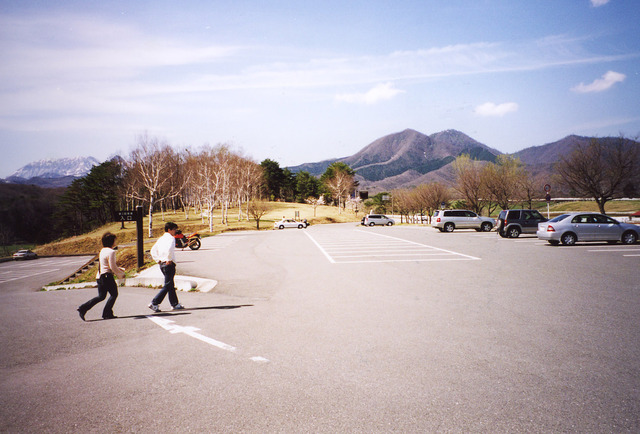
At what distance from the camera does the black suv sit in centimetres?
2480

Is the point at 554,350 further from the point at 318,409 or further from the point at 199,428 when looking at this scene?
the point at 199,428

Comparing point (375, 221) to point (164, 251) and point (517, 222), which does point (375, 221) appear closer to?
point (517, 222)

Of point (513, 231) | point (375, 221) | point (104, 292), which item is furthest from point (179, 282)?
point (375, 221)

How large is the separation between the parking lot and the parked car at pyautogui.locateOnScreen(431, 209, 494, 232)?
23.8m

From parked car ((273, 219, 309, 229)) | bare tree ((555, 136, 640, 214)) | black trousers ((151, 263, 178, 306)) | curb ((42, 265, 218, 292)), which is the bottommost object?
parked car ((273, 219, 309, 229))

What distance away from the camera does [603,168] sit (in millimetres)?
37719

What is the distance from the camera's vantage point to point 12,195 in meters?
122

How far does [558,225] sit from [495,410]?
734 inches

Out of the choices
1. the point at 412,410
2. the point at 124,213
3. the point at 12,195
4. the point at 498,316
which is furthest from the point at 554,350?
the point at 12,195

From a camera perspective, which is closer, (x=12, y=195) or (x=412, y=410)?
(x=412, y=410)

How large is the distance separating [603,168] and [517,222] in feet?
68.4

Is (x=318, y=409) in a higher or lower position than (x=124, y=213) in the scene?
lower

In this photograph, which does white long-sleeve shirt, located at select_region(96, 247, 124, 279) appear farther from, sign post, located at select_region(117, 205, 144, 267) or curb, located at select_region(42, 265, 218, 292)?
sign post, located at select_region(117, 205, 144, 267)

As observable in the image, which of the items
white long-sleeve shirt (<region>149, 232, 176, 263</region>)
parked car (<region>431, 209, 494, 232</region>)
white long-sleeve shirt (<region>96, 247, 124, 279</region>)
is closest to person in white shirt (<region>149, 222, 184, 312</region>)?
white long-sleeve shirt (<region>149, 232, 176, 263</region>)
